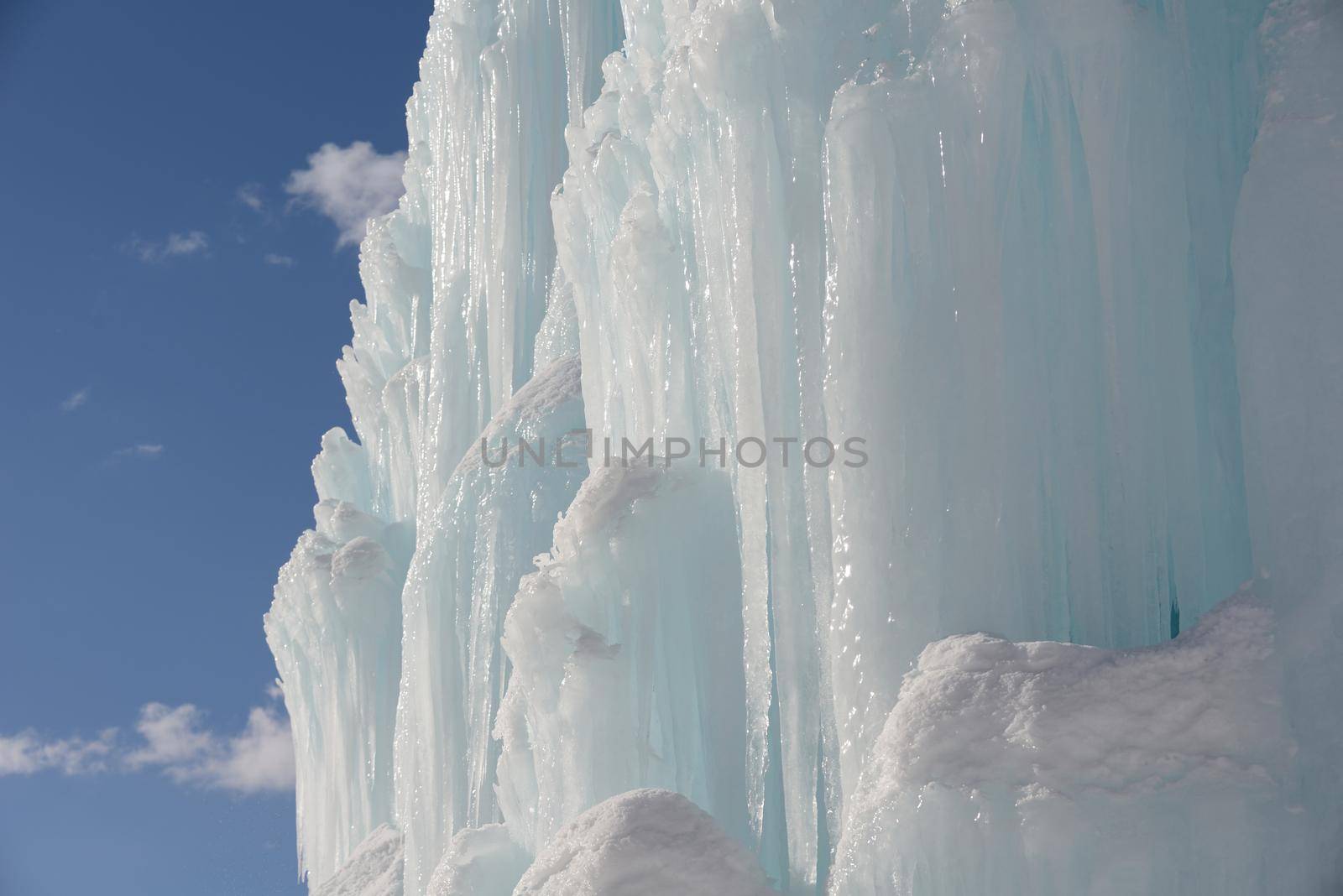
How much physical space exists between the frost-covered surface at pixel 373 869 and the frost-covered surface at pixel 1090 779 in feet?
26.8

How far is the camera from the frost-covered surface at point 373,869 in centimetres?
1304

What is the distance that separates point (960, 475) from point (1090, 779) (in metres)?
1.51

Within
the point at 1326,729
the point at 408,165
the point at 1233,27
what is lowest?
the point at 1326,729

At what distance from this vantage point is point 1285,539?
5.96m

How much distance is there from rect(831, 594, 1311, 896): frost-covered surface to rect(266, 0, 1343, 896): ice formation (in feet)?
0.05

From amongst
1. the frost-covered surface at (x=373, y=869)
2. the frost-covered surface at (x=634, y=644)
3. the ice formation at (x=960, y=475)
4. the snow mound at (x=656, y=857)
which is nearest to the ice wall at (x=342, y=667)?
the frost-covered surface at (x=373, y=869)

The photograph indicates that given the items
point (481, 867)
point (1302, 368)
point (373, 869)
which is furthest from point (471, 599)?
point (1302, 368)

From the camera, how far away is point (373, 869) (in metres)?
13.7

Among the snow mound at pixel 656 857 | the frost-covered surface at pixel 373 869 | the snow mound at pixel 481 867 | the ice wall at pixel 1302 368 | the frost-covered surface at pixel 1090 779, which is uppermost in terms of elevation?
the ice wall at pixel 1302 368

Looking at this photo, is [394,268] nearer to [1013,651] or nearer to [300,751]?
[300,751]

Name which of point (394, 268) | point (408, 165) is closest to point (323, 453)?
point (394, 268)

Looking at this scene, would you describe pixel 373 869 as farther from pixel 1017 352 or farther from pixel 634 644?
pixel 1017 352

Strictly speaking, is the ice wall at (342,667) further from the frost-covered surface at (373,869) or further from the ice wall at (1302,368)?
the ice wall at (1302,368)

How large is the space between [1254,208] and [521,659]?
4686 mm
